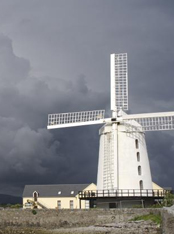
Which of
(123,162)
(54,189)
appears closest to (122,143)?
(123,162)

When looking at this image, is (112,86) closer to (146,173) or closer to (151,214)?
(146,173)

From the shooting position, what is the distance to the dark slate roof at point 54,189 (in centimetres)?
7294

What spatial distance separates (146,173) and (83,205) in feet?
69.9

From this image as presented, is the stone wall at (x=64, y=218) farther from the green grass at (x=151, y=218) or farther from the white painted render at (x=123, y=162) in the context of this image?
the white painted render at (x=123, y=162)

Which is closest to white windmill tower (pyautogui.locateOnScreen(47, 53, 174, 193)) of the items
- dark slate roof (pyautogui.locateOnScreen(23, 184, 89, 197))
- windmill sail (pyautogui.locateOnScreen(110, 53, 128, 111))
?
windmill sail (pyautogui.locateOnScreen(110, 53, 128, 111))

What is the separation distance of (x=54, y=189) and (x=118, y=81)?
91.6 feet

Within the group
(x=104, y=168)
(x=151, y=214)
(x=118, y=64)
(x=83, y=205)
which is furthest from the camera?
(x=83, y=205)

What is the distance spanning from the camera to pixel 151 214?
43375 millimetres

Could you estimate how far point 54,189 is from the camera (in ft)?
245

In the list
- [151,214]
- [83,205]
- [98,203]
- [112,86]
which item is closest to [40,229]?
[98,203]

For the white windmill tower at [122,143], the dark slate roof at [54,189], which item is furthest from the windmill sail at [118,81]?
the dark slate roof at [54,189]

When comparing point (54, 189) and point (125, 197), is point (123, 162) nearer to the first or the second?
point (125, 197)

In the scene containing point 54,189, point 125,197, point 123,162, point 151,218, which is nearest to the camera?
point 151,218

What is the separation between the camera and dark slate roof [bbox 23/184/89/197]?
2872 inches
